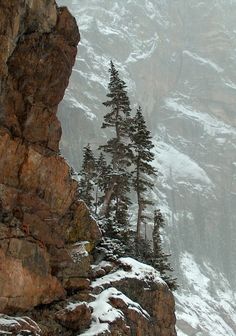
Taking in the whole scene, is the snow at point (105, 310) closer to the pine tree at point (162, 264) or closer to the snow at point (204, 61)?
the pine tree at point (162, 264)

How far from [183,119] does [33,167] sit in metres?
140

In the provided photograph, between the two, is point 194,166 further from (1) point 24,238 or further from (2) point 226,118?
(1) point 24,238

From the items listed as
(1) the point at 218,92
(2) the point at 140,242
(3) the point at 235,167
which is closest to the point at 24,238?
(2) the point at 140,242

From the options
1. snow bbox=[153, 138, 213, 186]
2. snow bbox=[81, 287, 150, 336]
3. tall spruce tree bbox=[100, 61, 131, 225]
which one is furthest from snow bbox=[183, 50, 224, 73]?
snow bbox=[81, 287, 150, 336]

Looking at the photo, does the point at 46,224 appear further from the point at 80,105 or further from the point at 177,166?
the point at 177,166

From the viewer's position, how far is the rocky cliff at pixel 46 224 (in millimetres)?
20281

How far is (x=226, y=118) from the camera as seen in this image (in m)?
163

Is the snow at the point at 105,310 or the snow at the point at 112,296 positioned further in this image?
the snow at the point at 112,296

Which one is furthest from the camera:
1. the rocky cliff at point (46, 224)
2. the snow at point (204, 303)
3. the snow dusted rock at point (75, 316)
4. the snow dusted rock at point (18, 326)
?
the snow at point (204, 303)

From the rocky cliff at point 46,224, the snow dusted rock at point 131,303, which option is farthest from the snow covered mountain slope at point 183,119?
the rocky cliff at point 46,224

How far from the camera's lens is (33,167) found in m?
22.3

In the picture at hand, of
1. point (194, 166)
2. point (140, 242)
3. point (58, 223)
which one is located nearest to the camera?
point (58, 223)

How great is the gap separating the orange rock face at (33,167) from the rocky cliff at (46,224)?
0.04m

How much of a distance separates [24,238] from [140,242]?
48.8 ft
